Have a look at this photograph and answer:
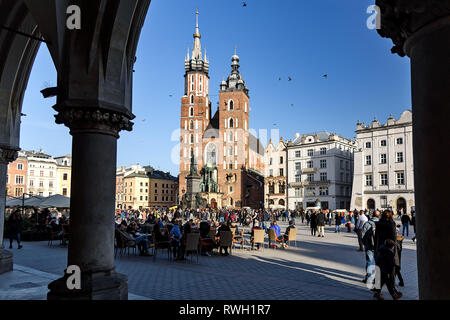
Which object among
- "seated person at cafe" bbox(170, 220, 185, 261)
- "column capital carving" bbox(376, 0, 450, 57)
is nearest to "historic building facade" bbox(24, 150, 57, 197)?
"seated person at cafe" bbox(170, 220, 185, 261)

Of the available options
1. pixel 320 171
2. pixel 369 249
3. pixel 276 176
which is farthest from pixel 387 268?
pixel 276 176

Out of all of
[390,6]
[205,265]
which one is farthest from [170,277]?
[390,6]

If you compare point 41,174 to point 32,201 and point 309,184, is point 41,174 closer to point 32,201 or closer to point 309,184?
point 309,184

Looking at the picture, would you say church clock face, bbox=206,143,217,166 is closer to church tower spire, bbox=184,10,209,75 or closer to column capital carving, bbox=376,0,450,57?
church tower spire, bbox=184,10,209,75

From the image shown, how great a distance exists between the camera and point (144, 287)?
791cm

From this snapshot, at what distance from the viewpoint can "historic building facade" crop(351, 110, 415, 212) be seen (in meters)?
46.2

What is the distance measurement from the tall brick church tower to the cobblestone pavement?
65.8m

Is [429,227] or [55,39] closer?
[429,227]

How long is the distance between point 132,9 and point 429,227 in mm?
5437

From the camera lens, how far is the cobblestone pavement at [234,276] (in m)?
7.27

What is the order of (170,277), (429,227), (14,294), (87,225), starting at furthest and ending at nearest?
(170,277)
(14,294)
(87,225)
(429,227)

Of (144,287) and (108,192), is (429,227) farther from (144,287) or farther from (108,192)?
(144,287)
